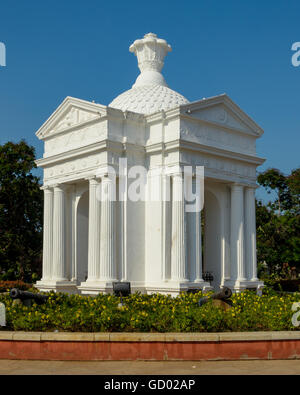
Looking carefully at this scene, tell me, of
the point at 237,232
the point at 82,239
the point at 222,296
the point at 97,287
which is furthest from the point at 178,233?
the point at 222,296

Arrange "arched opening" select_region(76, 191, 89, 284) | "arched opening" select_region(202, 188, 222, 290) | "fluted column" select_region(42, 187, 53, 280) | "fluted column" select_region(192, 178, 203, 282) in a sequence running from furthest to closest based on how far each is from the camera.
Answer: "arched opening" select_region(76, 191, 89, 284) → "arched opening" select_region(202, 188, 222, 290) → "fluted column" select_region(42, 187, 53, 280) → "fluted column" select_region(192, 178, 203, 282)

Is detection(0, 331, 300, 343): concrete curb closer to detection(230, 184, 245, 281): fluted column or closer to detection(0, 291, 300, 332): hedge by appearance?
detection(0, 291, 300, 332): hedge

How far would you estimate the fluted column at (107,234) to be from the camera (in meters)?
20.7

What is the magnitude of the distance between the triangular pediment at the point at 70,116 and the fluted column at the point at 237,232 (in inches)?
291

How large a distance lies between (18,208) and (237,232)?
1954 cm

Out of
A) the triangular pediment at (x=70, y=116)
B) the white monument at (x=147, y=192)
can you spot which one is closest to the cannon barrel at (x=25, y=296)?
the white monument at (x=147, y=192)

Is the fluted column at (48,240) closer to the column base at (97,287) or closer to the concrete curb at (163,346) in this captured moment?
the column base at (97,287)

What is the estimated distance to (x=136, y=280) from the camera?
21.5 metres

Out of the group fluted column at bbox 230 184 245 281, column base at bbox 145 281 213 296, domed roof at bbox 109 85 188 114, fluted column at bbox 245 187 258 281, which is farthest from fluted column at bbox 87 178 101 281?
fluted column at bbox 245 187 258 281

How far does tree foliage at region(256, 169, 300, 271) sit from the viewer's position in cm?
3850

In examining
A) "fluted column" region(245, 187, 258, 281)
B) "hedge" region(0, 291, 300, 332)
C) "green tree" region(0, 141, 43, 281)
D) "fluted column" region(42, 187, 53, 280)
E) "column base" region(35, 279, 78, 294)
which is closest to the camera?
"hedge" region(0, 291, 300, 332)

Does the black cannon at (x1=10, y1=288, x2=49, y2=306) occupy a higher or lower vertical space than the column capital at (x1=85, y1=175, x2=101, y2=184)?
lower

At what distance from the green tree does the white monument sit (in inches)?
474
